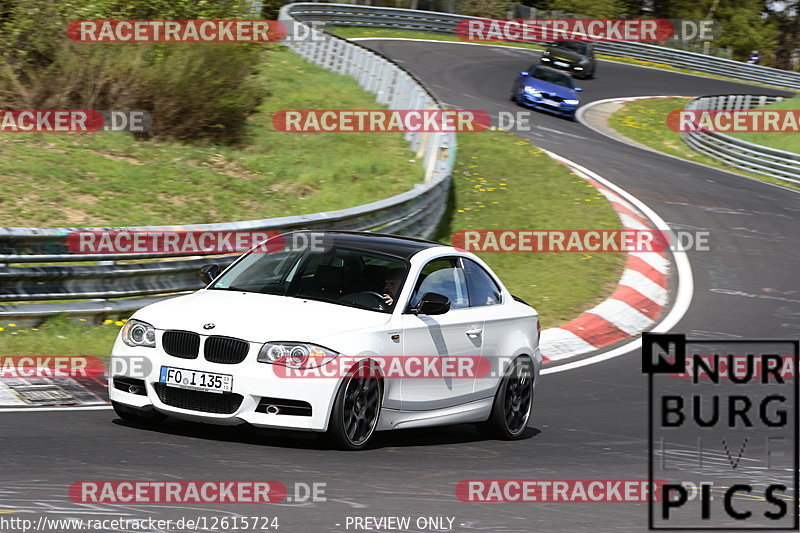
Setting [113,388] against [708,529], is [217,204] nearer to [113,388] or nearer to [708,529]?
[113,388]

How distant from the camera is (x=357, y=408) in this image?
7.45 meters

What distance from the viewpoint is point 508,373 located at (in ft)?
29.8

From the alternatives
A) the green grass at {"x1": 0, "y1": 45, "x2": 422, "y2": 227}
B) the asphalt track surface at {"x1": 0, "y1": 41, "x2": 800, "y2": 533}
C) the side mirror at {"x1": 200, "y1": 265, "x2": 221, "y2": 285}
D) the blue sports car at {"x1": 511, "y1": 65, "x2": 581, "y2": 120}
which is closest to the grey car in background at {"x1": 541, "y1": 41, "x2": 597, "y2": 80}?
the blue sports car at {"x1": 511, "y1": 65, "x2": 581, "y2": 120}

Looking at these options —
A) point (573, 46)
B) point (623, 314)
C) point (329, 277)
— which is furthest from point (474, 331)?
point (573, 46)

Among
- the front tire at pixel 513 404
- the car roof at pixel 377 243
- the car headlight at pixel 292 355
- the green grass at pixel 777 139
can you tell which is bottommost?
the green grass at pixel 777 139

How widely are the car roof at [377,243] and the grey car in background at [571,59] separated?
114ft

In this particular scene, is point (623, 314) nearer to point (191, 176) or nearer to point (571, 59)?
point (191, 176)

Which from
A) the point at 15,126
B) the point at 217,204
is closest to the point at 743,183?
the point at 217,204

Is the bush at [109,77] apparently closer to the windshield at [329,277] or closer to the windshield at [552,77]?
the windshield at [329,277]

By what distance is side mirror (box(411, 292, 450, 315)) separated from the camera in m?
8.02

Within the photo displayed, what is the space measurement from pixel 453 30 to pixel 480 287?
4345cm

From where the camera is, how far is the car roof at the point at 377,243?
27.8 ft

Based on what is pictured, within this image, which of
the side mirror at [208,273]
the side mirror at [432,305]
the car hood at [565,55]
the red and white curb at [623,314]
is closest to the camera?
the side mirror at [432,305]

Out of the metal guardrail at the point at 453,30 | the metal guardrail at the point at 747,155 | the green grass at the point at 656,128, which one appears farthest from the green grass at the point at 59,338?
the metal guardrail at the point at 453,30
